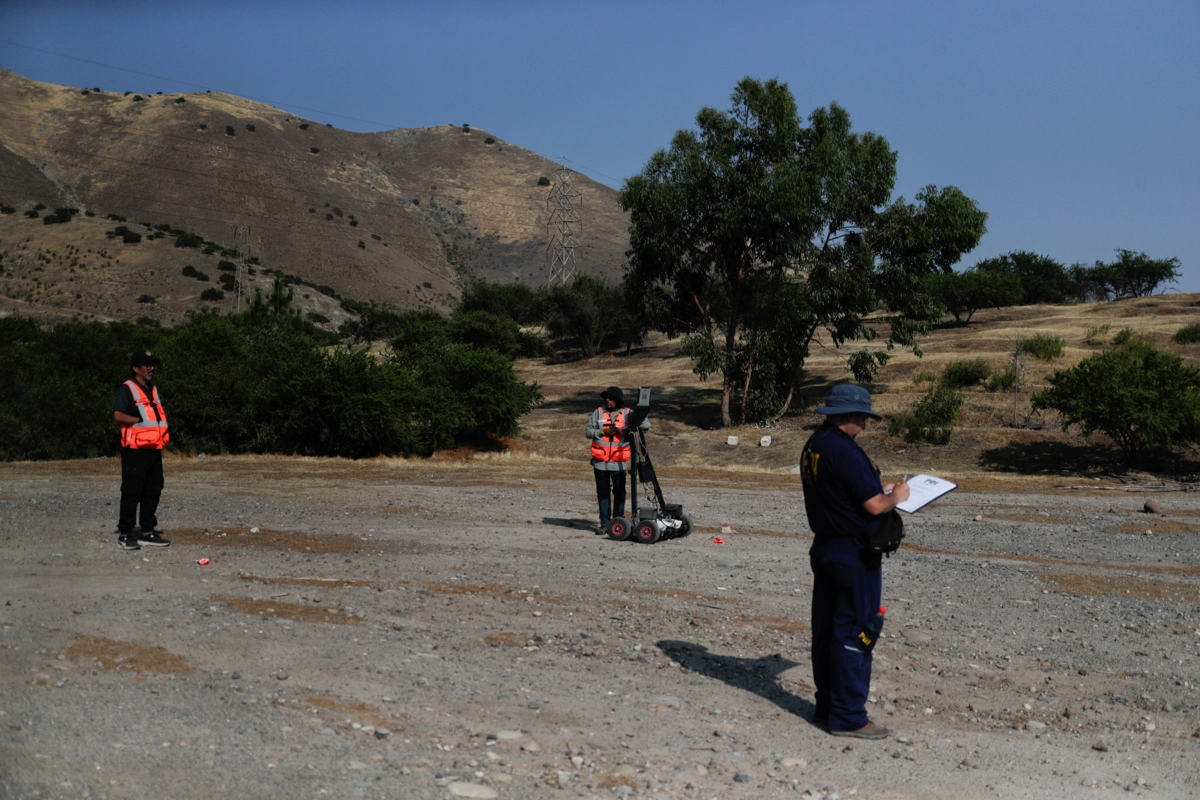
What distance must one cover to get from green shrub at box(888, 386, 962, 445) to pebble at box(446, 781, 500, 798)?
2907 centimetres

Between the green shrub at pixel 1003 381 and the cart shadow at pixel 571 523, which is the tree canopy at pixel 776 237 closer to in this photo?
the green shrub at pixel 1003 381

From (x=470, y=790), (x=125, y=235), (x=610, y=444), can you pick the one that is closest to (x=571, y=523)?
(x=610, y=444)

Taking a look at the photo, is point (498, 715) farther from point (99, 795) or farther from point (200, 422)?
point (200, 422)

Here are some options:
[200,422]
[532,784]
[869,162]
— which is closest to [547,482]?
[200,422]

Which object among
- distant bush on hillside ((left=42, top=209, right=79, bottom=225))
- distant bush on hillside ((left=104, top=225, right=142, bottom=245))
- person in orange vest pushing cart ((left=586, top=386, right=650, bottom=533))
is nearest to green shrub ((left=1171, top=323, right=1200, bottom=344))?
person in orange vest pushing cart ((left=586, top=386, right=650, bottom=533))

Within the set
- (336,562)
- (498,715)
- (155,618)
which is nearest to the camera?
(498,715)

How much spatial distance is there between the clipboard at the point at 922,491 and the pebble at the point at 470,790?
2740 millimetres

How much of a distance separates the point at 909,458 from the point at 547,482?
43.3 ft

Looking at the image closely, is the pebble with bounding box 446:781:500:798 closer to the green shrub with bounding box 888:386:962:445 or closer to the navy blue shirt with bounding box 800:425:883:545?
the navy blue shirt with bounding box 800:425:883:545

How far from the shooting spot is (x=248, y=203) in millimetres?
122562

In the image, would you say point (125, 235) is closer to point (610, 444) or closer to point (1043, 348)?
point (1043, 348)

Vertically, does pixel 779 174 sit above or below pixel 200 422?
above

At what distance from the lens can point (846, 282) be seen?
37750 mm

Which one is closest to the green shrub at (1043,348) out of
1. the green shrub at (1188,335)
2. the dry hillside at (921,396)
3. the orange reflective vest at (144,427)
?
the dry hillside at (921,396)
